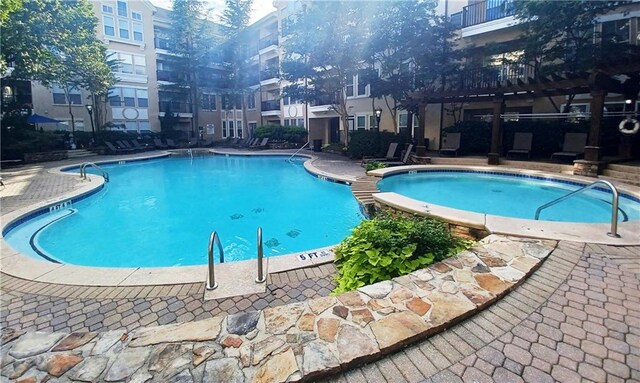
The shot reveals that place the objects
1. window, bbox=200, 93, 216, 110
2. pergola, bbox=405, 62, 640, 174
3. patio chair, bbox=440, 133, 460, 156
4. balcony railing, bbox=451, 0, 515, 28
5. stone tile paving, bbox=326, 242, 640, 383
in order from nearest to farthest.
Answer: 1. stone tile paving, bbox=326, 242, 640, 383
2. pergola, bbox=405, 62, 640, 174
3. balcony railing, bbox=451, 0, 515, 28
4. patio chair, bbox=440, 133, 460, 156
5. window, bbox=200, 93, 216, 110

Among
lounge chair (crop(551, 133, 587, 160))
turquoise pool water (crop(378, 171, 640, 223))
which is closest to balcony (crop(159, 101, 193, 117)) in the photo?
turquoise pool water (crop(378, 171, 640, 223))

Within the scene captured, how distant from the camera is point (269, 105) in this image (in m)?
30.2

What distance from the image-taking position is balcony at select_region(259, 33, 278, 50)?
28767mm

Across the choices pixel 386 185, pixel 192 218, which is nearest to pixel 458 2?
pixel 386 185

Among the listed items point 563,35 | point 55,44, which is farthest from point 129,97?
point 563,35

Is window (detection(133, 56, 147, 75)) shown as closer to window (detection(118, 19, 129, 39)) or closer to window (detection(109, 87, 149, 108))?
window (detection(109, 87, 149, 108))

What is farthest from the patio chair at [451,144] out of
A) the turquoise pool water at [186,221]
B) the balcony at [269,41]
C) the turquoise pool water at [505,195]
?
the balcony at [269,41]

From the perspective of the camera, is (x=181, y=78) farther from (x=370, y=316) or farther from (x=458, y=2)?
(x=370, y=316)

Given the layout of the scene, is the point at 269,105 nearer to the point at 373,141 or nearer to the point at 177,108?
the point at 177,108

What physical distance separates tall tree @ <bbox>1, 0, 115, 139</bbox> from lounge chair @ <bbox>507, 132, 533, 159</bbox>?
21.0 m

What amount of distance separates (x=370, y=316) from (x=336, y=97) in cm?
2054

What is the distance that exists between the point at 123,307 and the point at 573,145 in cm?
1465

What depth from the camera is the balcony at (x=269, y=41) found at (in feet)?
94.4

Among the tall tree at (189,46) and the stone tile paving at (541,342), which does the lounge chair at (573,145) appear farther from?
the tall tree at (189,46)
